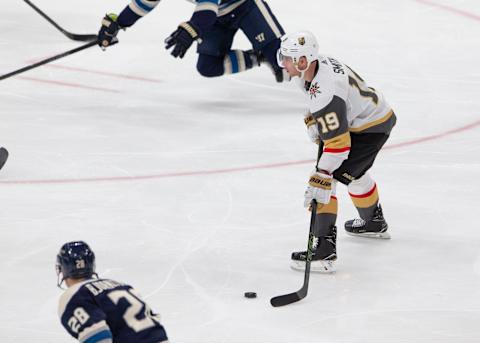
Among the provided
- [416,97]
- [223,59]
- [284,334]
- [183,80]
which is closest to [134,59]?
[183,80]

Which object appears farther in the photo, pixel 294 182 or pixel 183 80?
pixel 183 80

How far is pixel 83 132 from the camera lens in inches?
239

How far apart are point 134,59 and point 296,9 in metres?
1.70

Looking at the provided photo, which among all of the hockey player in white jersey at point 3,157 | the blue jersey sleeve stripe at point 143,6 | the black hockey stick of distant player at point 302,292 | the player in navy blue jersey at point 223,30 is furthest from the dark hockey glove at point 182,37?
the black hockey stick of distant player at point 302,292

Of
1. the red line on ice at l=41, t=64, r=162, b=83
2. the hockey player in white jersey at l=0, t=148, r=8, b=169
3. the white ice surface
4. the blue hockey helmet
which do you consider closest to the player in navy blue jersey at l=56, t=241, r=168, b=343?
the blue hockey helmet

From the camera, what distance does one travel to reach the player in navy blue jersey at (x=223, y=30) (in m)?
5.95

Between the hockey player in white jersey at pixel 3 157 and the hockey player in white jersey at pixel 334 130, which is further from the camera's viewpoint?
the hockey player in white jersey at pixel 3 157

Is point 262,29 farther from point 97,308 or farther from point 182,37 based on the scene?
point 97,308

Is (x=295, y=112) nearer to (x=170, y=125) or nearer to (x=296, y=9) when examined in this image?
(x=170, y=125)

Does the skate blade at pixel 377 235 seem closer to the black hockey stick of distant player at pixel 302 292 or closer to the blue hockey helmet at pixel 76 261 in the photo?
the black hockey stick of distant player at pixel 302 292

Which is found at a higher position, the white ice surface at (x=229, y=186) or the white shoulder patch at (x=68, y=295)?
the white shoulder patch at (x=68, y=295)

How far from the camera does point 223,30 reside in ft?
21.0

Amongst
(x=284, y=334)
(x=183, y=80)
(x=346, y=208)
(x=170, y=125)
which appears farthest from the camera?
(x=183, y=80)

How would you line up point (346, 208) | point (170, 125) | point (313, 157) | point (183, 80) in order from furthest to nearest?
point (183, 80) < point (170, 125) < point (313, 157) < point (346, 208)
